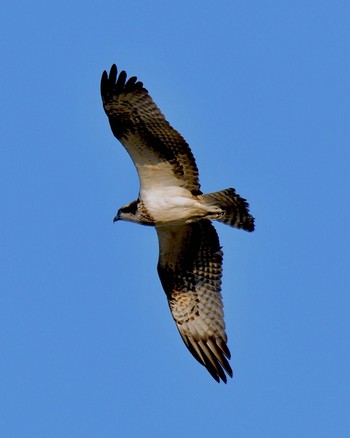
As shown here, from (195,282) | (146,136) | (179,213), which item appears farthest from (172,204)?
(195,282)

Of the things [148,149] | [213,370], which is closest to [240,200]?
[148,149]

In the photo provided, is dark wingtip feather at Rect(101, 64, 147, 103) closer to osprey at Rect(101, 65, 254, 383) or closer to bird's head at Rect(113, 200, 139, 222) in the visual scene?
osprey at Rect(101, 65, 254, 383)

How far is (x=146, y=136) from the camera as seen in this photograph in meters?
13.4

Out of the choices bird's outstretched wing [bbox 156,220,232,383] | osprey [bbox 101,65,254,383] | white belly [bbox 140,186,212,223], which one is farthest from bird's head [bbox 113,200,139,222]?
bird's outstretched wing [bbox 156,220,232,383]

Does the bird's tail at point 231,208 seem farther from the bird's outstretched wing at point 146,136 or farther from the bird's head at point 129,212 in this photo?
the bird's head at point 129,212

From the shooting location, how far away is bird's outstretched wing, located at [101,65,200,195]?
Result: 1320 cm

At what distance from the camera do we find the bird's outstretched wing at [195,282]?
565 inches

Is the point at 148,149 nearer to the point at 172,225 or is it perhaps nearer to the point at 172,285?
the point at 172,225

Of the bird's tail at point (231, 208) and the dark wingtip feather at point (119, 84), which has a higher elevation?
the dark wingtip feather at point (119, 84)

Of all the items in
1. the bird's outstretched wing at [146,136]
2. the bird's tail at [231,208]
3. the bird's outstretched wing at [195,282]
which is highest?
the bird's outstretched wing at [146,136]

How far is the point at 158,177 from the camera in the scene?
13.8 metres

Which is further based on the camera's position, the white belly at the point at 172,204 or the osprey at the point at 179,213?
the white belly at the point at 172,204

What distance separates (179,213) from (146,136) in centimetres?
106

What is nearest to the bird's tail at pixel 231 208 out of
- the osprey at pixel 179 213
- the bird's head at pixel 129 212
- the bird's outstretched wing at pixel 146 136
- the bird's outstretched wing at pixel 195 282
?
Result: the osprey at pixel 179 213
